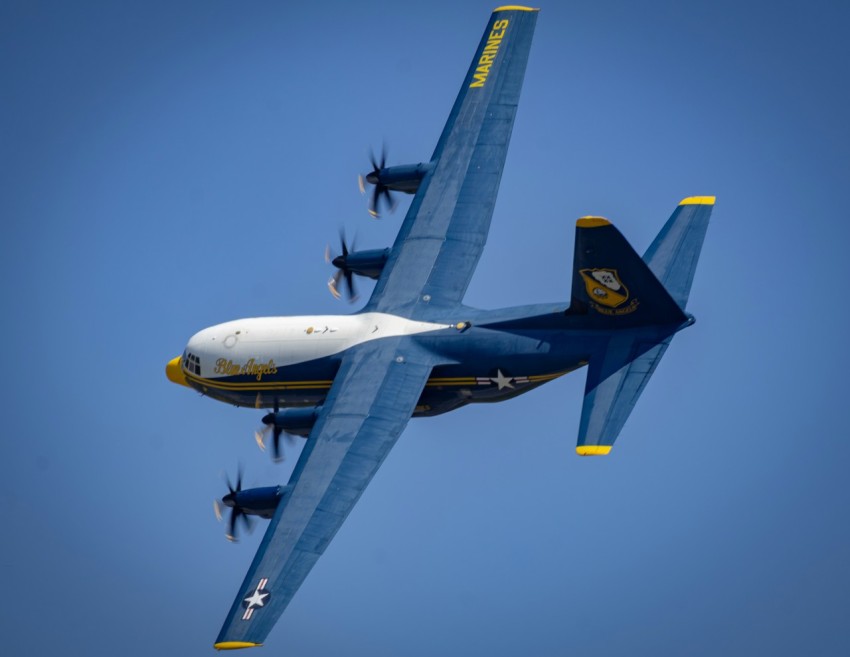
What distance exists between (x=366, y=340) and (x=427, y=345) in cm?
312

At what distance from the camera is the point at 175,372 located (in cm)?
10006

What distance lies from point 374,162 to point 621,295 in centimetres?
2028

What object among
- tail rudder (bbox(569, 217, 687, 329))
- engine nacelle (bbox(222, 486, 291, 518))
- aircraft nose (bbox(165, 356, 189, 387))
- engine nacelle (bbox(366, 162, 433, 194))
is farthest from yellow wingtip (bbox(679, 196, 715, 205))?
aircraft nose (bbox(165, 356, 189, 387))

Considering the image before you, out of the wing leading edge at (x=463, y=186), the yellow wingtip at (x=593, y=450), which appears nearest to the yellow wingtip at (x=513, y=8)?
the wing leading edge at (x=463, y=186)

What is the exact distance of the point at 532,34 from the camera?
104125mm

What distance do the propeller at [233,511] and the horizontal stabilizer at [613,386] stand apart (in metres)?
16.1

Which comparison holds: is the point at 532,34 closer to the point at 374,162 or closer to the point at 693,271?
the point at 374,162

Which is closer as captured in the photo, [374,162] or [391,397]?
[391,397]

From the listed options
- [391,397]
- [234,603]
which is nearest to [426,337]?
[391,397]

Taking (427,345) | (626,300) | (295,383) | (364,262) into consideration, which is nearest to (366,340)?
(427,345)

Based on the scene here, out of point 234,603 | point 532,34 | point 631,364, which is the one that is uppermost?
point 532,34

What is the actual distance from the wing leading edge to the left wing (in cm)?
324

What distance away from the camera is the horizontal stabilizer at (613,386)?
8356cm

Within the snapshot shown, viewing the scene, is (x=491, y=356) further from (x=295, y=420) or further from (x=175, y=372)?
(x=175, y=372)
